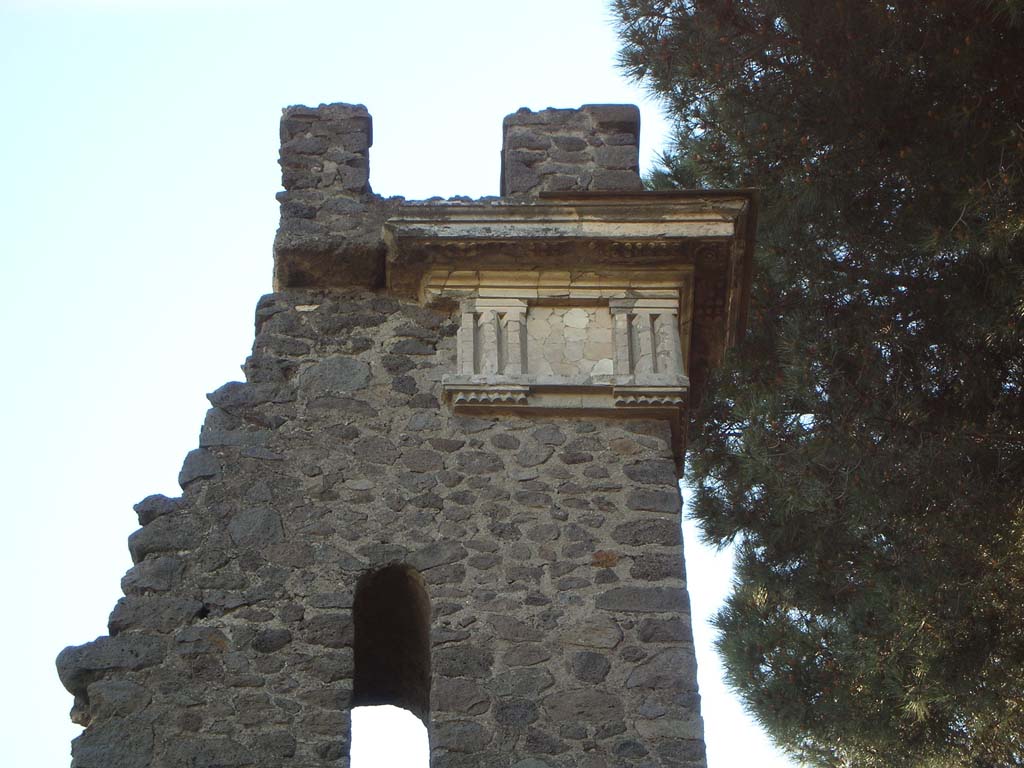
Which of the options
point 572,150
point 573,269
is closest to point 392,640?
point 573,269

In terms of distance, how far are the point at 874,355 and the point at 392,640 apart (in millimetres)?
3775

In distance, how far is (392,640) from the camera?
284 inches

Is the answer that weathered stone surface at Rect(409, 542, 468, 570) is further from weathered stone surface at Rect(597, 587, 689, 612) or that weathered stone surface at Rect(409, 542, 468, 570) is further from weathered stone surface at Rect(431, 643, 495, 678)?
weathered stone surface at Rect(597, 587, 689, 612)

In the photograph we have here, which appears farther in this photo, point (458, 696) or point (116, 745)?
point (458, 696)

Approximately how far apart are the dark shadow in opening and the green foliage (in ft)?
9.89

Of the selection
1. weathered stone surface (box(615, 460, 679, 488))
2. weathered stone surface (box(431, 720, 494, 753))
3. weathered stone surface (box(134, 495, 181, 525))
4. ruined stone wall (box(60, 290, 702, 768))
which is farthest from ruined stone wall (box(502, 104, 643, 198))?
weathered stone surface (box(431, 720, 494, 753))

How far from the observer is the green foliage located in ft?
29.9

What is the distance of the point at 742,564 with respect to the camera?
417 inches

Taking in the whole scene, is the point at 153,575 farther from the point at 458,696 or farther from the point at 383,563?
the point at 458,696

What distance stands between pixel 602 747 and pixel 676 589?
0.80m

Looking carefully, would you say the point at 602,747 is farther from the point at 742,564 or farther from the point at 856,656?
the point at 742,564

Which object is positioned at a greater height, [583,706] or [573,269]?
[573,269]

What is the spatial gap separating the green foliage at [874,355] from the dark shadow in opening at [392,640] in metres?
3.01

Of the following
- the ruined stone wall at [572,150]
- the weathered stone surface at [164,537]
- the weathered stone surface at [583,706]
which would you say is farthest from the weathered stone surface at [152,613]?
the ruined stone wall at [572,150]
